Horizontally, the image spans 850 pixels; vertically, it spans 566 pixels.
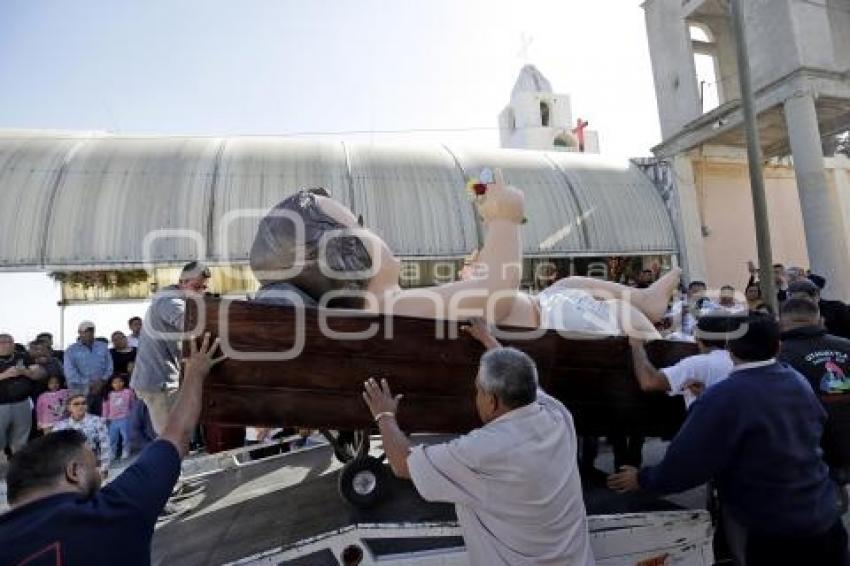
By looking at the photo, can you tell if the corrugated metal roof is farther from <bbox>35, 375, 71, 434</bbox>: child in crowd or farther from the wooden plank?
the wooden plank

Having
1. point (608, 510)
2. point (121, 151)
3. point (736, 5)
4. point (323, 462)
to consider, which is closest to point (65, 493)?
point (608, 510)

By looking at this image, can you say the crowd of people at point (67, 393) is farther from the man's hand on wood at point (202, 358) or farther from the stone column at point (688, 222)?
the stone column at point (688, 222)

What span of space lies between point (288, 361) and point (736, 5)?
6947 millimetres

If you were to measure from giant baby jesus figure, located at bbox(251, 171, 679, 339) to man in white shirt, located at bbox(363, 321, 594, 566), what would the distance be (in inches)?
17.3

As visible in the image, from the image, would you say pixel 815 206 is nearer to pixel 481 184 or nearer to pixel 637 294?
pixel 637 294

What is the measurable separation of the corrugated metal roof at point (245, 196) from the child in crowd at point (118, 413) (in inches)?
143

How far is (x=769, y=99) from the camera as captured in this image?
35.1 feet

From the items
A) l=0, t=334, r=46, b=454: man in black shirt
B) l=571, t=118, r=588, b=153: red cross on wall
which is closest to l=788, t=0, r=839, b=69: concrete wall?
l=0, t=334, r=46, b=454: man in black shirt

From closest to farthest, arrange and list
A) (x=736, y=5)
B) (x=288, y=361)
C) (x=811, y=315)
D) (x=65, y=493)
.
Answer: (x=65, y=493)
(x=288, y=361)
(x=811, y=315)
(x=736, y=5)

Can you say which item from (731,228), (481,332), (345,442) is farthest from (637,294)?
(731,228)

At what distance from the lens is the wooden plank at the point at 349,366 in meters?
1.83

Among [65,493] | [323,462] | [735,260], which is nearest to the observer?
[65,493]

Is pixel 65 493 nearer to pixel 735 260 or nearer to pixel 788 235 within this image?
pixel 735 260

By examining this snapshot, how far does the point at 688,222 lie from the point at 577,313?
458 inches
